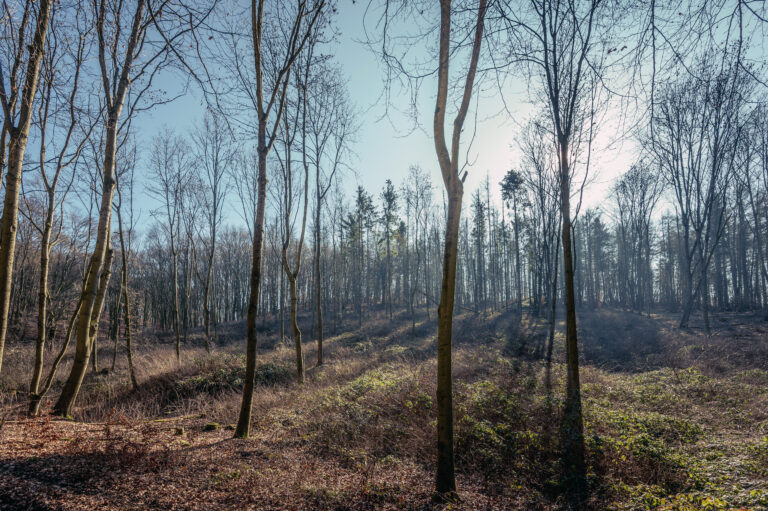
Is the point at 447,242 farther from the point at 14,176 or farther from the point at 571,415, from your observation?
the point at 14,176

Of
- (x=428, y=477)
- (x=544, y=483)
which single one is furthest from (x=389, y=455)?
(x=544, y=483)

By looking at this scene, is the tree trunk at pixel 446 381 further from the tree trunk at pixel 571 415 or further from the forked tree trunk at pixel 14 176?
the forked tree trunk at pixel 14 176

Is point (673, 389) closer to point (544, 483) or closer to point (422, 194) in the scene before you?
point (544, 483)

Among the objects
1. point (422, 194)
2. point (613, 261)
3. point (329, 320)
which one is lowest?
point (329, 320)

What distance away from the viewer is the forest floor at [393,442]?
344 cm

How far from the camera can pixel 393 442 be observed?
18.1 ft

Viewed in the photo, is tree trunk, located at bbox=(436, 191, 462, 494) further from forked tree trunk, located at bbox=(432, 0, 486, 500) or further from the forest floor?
the forest floor

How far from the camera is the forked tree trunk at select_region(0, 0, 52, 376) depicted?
4074 millimetres

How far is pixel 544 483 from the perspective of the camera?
4301 mm

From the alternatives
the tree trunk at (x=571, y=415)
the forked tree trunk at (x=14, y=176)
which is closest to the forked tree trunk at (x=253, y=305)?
the forked tree trunk at (x=14, y=176)

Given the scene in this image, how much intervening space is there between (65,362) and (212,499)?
15.1m

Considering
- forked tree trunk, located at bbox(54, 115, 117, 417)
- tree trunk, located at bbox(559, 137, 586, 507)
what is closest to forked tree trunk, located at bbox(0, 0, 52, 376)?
forked tree trunk, located at bbox(54, 115, 117, 417)

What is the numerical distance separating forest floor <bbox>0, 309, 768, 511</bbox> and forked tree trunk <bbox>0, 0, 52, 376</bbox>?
1887 mm

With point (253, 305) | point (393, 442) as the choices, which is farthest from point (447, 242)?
point (393, 442)
